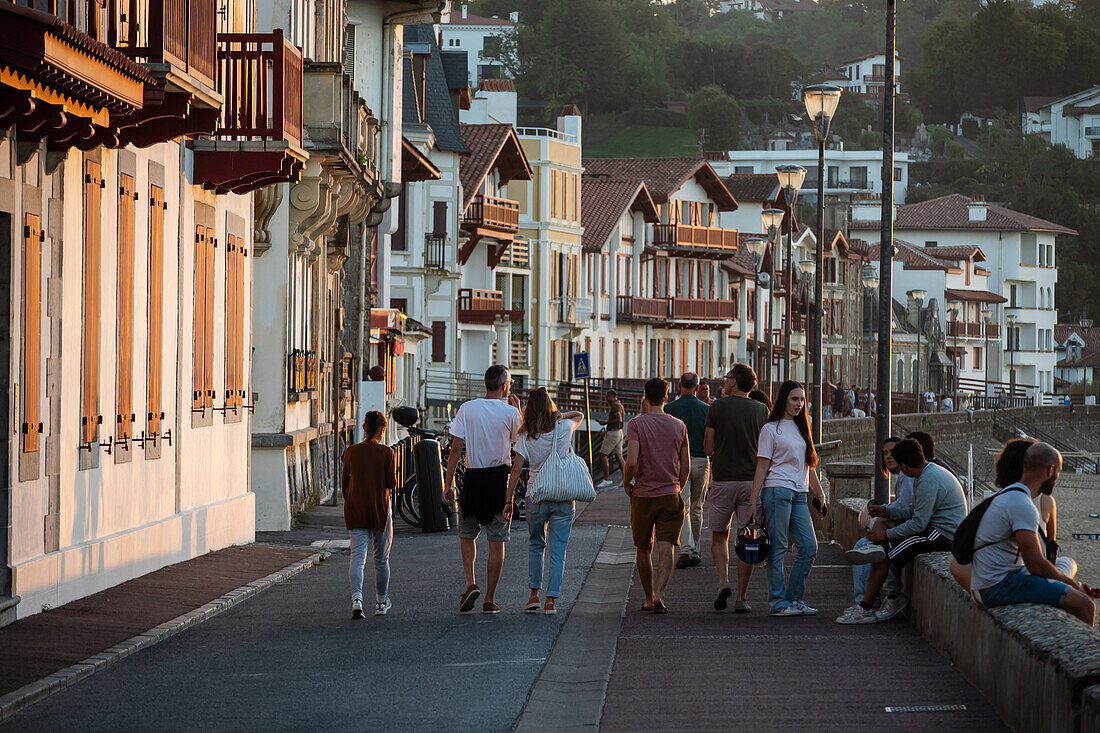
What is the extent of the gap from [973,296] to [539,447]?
11236 centimetres

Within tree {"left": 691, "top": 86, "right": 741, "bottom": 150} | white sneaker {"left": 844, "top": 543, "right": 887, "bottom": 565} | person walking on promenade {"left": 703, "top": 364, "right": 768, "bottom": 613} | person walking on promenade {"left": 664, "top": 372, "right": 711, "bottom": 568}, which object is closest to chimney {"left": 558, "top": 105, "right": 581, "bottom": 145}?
person walking on promenade {"left": 664, "top": 372, "right": 711, "bottom": 568}

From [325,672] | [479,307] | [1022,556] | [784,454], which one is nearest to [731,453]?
[784,454]

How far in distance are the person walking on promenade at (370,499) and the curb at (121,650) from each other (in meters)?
1.08

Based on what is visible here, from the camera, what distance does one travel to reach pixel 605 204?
80750 millimetres

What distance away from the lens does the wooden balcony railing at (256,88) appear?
17.8 m

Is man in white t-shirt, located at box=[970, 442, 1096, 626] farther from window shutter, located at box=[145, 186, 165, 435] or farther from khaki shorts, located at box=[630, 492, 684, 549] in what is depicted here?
window shutter, located at box=[145, 186, 165, 435]

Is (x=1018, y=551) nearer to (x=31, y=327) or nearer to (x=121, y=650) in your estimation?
(x=121, y=650)

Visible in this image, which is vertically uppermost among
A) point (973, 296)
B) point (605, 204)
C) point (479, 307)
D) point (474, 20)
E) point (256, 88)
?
point (474, 20)

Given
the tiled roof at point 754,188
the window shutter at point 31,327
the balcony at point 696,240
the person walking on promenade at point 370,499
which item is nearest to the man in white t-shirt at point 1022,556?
the person walking on promenade at point 370,499

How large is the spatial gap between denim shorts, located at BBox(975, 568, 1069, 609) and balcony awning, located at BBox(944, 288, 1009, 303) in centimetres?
11042

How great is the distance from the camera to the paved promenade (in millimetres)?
9656

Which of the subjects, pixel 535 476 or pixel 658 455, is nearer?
pixel 535 476

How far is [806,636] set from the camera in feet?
42.4

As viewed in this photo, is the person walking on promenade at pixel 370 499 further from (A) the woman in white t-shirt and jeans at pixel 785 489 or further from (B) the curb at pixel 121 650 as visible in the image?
(A) the woman in white t-shirt and jeans at pixel 785 489
